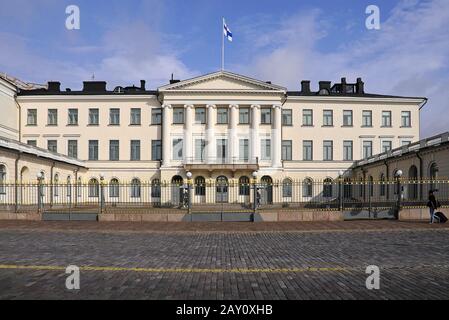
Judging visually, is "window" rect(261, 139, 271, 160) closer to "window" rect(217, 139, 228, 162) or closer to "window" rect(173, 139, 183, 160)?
"window" rect(217, 139, 228, 162)

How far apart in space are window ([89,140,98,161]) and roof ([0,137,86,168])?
194 cm

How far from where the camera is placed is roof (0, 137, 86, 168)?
3188cm

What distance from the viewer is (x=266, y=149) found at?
4841 centimetres

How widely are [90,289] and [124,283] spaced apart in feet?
2.28

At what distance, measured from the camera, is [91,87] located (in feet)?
175

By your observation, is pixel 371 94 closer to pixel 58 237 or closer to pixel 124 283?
pixel 58 237

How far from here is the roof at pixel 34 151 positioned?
31.9 m

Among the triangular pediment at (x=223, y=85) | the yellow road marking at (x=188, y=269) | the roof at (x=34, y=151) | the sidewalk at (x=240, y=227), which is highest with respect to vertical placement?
the triangular pediment at (x=223, y=85)

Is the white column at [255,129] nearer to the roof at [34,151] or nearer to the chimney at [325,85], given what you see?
the chimney at [325,85]

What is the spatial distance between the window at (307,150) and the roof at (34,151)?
28.8 metres

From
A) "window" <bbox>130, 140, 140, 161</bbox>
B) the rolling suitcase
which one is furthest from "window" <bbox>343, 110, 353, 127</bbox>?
the rolling suitcase

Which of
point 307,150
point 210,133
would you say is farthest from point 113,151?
point 307,150

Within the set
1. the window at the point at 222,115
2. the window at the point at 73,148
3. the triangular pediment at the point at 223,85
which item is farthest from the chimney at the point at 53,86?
the window at the point at 222,115
